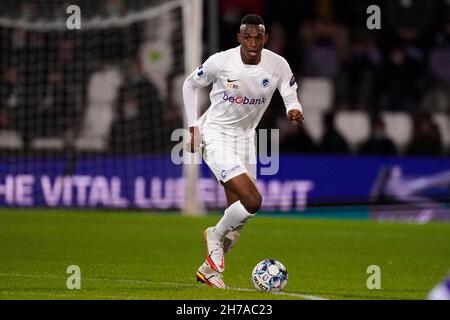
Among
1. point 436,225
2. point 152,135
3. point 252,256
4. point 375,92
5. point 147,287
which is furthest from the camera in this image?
point 375,92

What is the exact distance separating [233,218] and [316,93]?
1166 cm

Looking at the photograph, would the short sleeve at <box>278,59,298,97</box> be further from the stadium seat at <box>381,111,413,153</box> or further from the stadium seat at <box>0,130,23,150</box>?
the stadium seat at <box>381,111,413,153</box>

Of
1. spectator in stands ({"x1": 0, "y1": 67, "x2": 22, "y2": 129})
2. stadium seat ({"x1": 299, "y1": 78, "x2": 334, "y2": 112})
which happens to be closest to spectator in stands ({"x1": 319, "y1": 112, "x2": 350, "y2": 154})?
stadium seat ({"x1": 299, "y1": 78, "x2": 334, "y2": 112})

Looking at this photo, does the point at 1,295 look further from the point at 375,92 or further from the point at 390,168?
the point at 375,92

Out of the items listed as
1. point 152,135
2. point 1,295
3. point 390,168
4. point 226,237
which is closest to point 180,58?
point 152,135

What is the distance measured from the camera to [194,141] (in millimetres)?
8875

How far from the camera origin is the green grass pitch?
8570mm

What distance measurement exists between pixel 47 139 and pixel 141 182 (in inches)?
68.1

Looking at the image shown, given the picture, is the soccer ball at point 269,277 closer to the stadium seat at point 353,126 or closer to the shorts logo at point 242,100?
the shorts logo at point 242,100

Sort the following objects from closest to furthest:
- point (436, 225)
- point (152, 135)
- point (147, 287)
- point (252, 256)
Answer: point (147, 287) → point (252, 256) → point (436, 225) → point (152, 135)

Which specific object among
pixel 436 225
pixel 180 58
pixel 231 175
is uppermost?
pixel 180 58

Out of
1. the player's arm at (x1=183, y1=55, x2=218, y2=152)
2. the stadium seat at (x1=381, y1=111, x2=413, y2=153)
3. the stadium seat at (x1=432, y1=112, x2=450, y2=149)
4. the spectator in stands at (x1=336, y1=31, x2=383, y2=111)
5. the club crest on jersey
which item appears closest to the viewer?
the player's arm at (x1=183, y1=55, x2=218, y2=152)

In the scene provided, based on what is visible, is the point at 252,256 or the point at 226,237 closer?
the point at 226,237

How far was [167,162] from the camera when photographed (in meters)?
17.6
